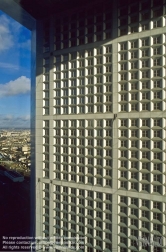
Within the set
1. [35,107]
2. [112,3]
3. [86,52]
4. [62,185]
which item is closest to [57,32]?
[86,52]

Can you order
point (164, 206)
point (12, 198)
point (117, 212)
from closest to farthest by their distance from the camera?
point (164, 206), point (117, 212), point (12, 198)

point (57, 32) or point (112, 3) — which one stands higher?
point (112, 3)

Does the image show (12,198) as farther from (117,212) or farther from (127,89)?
(127,89)

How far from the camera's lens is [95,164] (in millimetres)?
2951

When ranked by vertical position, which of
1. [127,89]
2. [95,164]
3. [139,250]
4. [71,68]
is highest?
[71,68]

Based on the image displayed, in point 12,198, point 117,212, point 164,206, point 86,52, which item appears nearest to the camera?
point 164,206

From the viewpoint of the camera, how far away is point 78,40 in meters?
3.08

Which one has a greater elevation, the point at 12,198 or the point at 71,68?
the point at 71,68

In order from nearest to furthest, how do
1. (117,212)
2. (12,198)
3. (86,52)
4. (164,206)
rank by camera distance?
(164,206) → (117,212) → (86,52) → (12,198)

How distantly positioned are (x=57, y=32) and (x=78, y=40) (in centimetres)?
48

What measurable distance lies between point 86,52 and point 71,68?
1.25 feet

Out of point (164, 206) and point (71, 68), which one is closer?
point (164, 206)

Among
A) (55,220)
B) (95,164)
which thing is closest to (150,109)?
(95,164)

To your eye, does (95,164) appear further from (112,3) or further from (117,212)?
(112,3)
